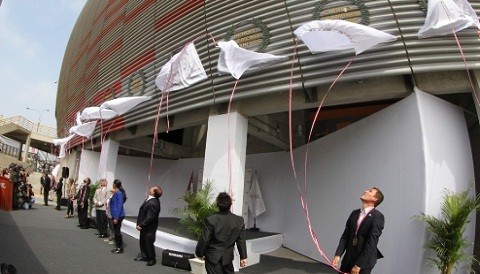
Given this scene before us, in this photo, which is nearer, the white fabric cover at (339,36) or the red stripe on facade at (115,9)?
the white fabric cover at (339,36)

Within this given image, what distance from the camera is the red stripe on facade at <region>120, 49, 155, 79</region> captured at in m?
11.2

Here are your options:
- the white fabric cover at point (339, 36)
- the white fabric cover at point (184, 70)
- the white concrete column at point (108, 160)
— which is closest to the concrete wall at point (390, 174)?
the white fabric cover at point (339, 36)

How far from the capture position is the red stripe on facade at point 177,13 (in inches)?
378

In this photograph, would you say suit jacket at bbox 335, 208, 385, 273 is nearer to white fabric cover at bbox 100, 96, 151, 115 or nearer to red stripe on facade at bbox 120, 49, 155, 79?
white fabric cover at bbox 100, 96, 151, 115

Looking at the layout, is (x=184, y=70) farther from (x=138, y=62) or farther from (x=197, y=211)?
(x=138, y=62)

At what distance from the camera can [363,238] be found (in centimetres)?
404

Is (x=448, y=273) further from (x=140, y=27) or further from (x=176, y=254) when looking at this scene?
(x=140, y=27)

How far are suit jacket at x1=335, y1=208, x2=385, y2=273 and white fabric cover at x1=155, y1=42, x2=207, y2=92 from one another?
500cm

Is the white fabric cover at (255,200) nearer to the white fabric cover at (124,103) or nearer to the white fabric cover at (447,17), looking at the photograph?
the white fabric cover at (124,103)

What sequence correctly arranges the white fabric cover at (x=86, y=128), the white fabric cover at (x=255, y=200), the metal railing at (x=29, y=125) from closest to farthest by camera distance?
the white fabric cover at (x=255, y=200) < the white fabric cover at (x=86, y=128) < the metal railing at (x=29, y=125)

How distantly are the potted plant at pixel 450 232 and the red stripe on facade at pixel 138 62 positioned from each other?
896 cm

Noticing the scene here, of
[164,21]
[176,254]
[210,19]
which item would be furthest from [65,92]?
[176,254]

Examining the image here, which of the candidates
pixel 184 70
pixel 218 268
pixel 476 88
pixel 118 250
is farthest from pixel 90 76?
pixel 476 88

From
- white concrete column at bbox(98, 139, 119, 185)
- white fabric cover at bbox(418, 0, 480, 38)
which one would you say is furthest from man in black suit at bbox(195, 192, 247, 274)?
white concrete column at bbox(98, 139, 119, 185)
